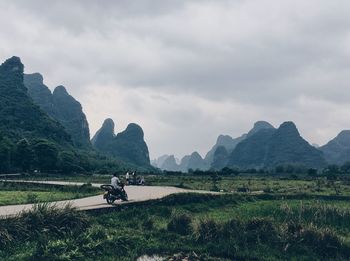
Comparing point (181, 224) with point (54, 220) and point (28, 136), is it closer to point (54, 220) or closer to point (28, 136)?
point (54, 220)

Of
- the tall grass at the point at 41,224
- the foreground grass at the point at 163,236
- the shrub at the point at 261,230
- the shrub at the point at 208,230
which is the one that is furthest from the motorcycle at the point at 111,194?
the shrub at the point at 261,230

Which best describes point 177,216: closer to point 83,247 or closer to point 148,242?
point 148,242

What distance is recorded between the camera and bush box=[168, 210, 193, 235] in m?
21.2

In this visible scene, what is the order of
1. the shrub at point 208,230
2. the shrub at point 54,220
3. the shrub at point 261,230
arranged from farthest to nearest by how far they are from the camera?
the shrub at point 261,230, the shrub at point 208,230, the shrub at point 54,220

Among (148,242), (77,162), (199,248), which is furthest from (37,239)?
(77,162)

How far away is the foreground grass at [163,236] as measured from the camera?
15852mm

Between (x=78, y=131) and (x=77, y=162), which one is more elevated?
(x=78, y=131)

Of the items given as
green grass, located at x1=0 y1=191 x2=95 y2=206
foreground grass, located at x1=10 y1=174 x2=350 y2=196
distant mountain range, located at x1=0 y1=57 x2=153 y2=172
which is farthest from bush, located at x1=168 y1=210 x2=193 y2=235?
distant mountain range, located at x1=0 y1=57 x2=153 y2=172

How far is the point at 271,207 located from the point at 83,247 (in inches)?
654

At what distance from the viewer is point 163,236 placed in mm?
20062

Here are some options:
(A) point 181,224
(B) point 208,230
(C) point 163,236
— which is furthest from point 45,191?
(B) point 208,230

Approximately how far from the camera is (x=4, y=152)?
65875 mm

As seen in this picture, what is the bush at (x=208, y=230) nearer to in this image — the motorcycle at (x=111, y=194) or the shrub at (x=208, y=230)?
the shrub at (x=208, y=230)

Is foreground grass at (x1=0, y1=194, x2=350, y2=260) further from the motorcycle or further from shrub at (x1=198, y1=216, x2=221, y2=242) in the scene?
the motorcycle
